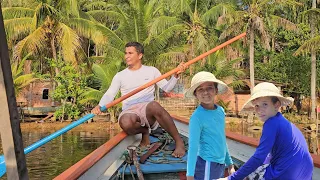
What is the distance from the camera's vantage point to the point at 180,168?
3451 millimetres

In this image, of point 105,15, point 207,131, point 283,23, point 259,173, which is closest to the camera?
point 259,173

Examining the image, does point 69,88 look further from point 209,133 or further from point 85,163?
point 209,133

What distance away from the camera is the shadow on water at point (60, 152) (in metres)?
10.3

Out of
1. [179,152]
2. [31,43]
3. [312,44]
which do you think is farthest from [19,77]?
[179,152]

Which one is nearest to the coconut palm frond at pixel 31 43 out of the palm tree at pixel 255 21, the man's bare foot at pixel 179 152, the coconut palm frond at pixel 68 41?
the coconut palm frond at pixel 68 41

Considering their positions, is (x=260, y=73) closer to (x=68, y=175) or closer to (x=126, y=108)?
(x=126, y=108)

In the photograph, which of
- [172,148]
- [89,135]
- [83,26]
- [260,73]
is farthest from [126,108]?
[260,73]

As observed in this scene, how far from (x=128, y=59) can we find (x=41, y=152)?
32.4 ft

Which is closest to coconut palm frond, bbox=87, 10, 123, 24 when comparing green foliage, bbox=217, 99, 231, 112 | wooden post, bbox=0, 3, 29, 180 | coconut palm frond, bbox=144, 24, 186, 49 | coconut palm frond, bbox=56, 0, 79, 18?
coconut palm frond, bbox=56, 0, 79, 18

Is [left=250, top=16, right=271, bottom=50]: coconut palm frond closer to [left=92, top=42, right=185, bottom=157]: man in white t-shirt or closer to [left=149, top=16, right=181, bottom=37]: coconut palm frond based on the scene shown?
[left=149, top=16, right=181, bottom=37]: coconut palm frond

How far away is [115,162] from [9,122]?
264 cm

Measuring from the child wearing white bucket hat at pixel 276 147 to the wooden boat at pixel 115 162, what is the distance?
27.6 inches

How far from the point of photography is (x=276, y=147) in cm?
208

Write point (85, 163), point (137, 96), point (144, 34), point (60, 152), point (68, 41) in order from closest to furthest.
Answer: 1. point (85, 163)
2. point (137, 96)
3. point (60, 152)
4. point (144, 34)
5. point (68, 41)
